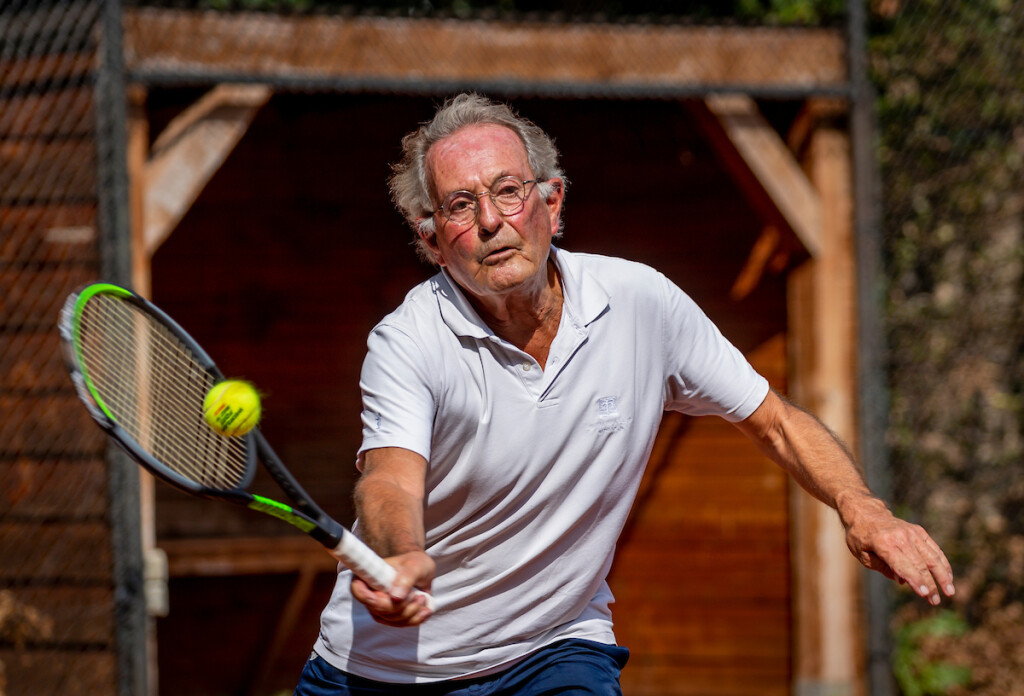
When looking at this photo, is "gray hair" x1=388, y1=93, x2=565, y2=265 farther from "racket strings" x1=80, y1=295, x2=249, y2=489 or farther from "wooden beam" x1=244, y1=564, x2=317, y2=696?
"wooden beam" x1=244, y1=564, x2=317, y2=696

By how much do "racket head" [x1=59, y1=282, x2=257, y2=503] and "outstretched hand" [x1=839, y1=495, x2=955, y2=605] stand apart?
127cm

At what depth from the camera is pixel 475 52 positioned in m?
5.25

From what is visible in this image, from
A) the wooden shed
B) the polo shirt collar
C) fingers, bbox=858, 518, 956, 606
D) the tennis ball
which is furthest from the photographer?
the wooden shed

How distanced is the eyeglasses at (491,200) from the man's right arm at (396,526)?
0.60m

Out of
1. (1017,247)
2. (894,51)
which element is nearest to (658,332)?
(894,51)

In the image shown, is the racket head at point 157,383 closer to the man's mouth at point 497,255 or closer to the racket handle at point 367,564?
the racket handle at point 367,564

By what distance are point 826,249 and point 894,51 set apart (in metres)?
1.13

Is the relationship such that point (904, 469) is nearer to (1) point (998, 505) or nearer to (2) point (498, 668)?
(1) point (998, 505)

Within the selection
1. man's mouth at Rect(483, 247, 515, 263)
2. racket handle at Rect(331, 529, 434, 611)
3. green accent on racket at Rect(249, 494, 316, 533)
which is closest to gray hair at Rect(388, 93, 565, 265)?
man's mouth at Rect(483, 247, 515, 263)

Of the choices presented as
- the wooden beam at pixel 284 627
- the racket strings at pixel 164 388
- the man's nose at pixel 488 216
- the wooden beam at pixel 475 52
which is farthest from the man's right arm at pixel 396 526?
the wooden beam at pixel 284 627

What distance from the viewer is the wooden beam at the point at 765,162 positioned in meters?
5.48

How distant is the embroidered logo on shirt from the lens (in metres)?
2.59

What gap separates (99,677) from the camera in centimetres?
493

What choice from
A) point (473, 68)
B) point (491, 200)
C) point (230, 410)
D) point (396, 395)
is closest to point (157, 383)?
point (230, 410)
